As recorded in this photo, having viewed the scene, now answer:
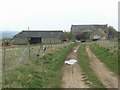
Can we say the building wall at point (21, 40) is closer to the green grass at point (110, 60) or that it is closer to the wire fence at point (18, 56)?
the green grass at point (110, 60)

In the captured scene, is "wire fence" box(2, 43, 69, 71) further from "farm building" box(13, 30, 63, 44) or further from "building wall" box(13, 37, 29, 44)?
"farm building" box(13, 30, 63, 44)

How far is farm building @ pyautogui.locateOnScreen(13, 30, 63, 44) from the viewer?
317 feet

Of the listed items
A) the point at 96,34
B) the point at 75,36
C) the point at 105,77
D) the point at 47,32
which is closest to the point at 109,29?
the point at 96,34

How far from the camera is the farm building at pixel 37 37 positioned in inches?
3802

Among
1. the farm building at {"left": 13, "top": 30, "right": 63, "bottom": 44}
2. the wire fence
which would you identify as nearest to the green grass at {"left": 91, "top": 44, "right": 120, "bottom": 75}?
the wire fence

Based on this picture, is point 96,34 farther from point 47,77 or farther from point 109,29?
point 47,77

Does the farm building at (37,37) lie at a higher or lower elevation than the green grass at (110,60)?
higher

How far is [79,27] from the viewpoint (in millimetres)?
130375

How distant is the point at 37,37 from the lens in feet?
330

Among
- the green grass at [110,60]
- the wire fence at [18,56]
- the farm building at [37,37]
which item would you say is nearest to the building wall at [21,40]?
the farm building at [37,37]

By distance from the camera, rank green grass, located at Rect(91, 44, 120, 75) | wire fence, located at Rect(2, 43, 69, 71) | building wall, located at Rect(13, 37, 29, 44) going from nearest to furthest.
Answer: wire fence, located at Rect(2, 43, 69, 71) < green grass, located at Rect(91, 44, 120, 75) < building wall, located at Rect(13, 37, 29, 44)

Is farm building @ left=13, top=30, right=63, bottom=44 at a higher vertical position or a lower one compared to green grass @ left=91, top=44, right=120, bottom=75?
higher

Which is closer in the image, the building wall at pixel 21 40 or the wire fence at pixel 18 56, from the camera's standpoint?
the wire fence at pixel 18 56

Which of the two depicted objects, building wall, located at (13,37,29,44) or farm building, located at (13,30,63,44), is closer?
building wall, located at (13,37,29,44)
